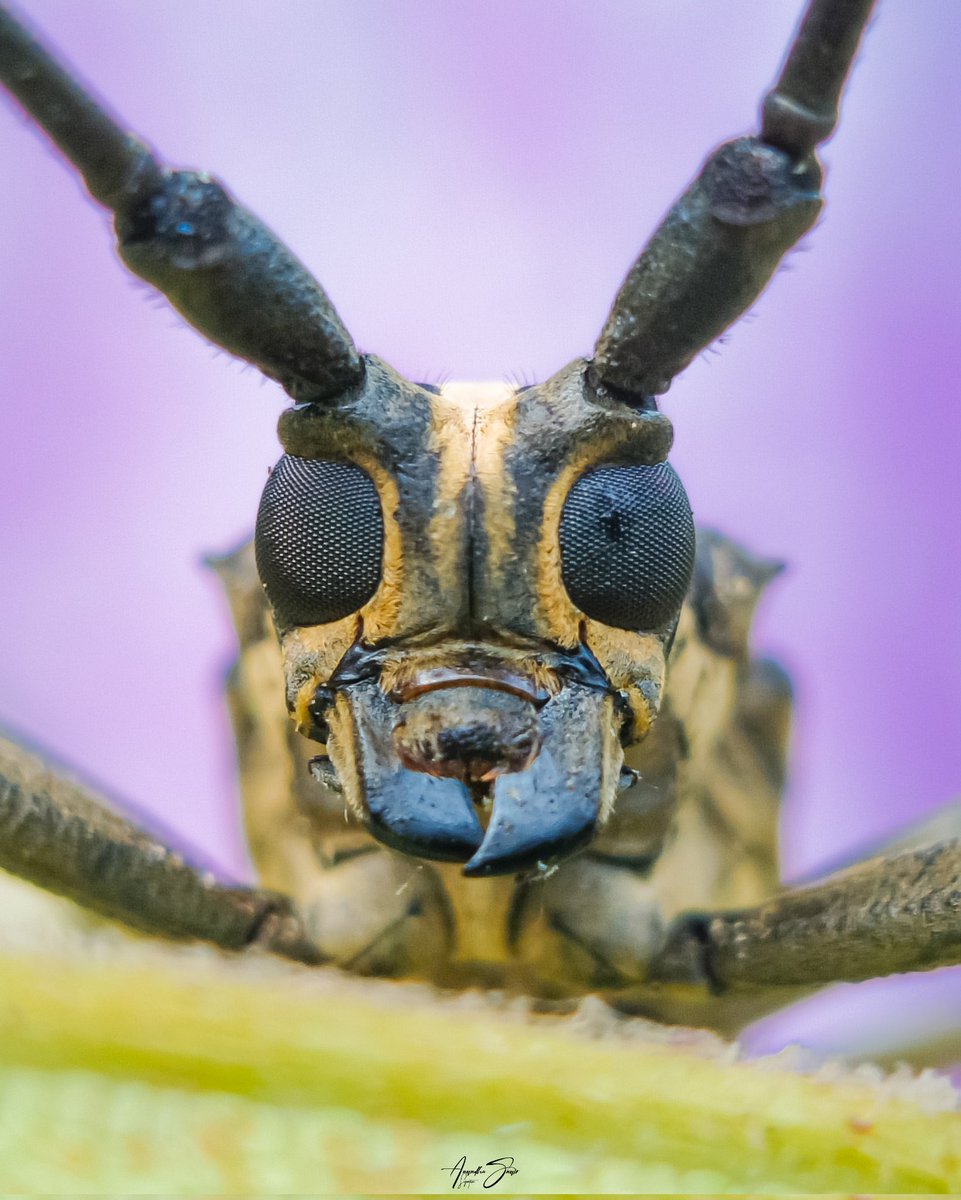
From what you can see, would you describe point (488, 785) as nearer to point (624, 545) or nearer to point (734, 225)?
point (624, 545)

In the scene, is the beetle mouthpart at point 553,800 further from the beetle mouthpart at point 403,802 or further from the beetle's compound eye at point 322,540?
the beetle's compound eye at point 322,540

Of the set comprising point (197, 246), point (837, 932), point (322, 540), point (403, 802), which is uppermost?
point (197, 246)

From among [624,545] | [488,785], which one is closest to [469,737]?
[488,785]

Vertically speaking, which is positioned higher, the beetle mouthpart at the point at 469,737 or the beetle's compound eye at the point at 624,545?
the beetle's compound eye at the point at 624,545

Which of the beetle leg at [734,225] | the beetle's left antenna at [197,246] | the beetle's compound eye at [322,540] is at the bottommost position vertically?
the beetle's compound eye at [322,540]

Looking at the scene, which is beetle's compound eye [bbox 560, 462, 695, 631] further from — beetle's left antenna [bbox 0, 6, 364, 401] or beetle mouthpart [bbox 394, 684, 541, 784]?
beetle's left antenna [bbox 0, 6, 364, 401]

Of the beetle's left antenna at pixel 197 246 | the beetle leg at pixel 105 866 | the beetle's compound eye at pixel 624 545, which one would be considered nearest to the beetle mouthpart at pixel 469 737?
the beetle's compound eye at pixel 624 545
